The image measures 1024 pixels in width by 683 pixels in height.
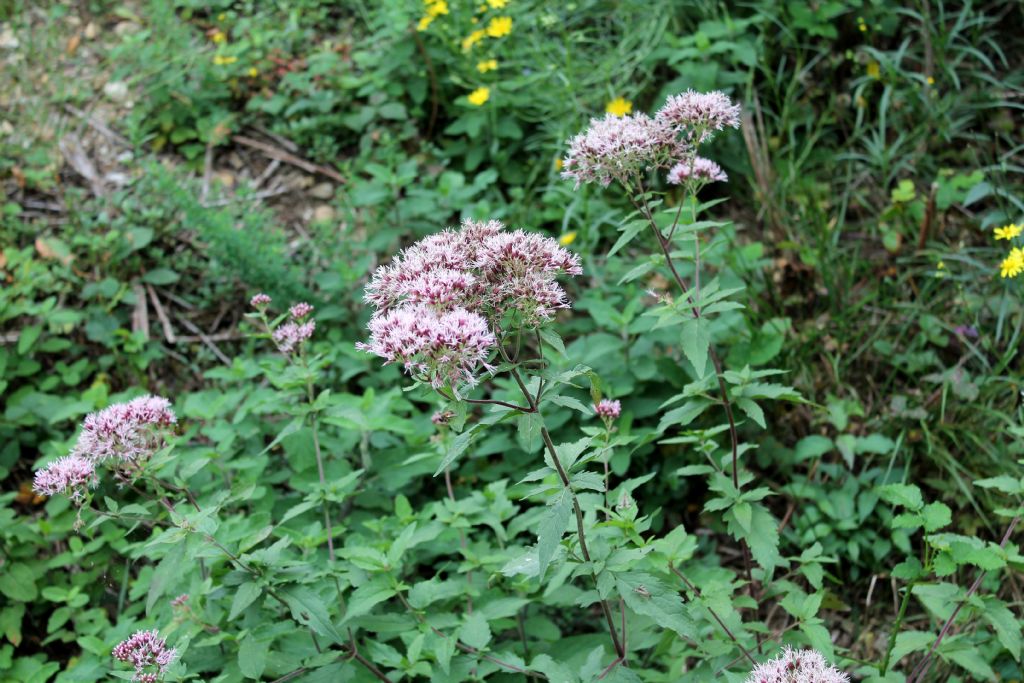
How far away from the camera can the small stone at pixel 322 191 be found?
4.78 meters

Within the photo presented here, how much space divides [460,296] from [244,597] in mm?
1012

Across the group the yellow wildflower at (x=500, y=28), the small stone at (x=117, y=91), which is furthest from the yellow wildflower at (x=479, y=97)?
the small stone at (x=117, y=91)

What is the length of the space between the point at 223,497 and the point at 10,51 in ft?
14.4

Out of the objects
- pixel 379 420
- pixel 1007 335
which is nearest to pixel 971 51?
pixel 1007 335

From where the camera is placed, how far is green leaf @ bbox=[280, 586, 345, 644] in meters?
2.19

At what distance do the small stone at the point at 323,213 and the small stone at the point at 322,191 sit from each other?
0.21 ft

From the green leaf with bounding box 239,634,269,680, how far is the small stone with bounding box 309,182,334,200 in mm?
2960

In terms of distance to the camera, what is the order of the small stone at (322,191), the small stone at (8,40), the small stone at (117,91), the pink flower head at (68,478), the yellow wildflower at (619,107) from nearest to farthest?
the pink flower head at (68,478) < the yellow wildflower at (619,107) < the small stone at (322,191) < the small stone at (117,91) < the small stone at (8,40)

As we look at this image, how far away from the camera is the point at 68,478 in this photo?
2143 mm

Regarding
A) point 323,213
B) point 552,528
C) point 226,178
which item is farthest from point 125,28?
point 552,528

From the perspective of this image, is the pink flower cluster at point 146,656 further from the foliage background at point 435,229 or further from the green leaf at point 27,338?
the green leaf at point 27,338

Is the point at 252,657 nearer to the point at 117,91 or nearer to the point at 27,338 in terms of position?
the point at 27,338

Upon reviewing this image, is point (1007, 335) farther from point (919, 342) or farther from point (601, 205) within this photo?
point (601, 205)

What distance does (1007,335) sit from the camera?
337cm
